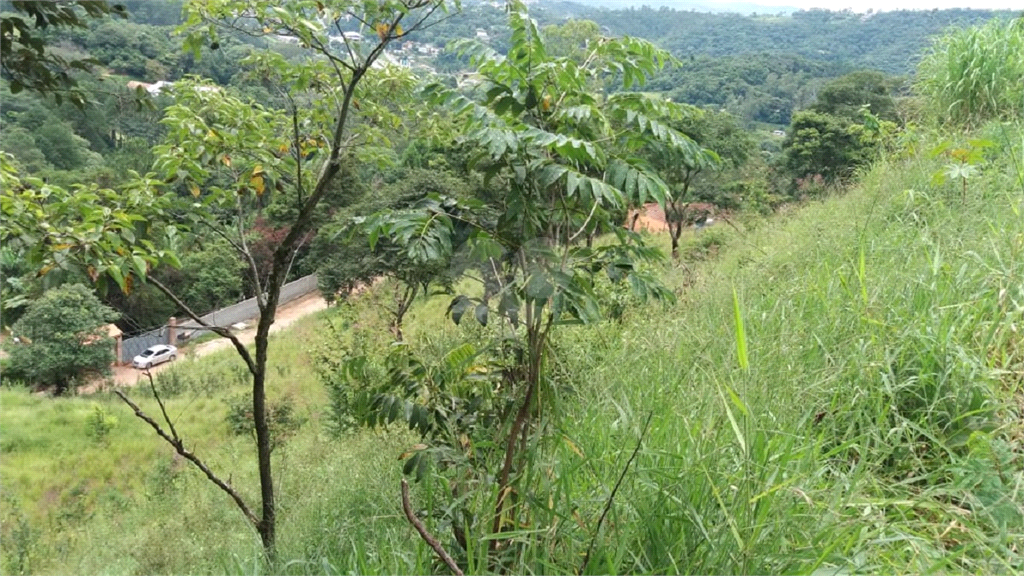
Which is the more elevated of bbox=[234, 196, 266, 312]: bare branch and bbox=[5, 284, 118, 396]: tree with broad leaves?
bbox=[234, 196, 266, 312]: bare branch

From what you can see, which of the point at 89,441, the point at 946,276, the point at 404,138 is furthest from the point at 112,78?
the point at 89,441

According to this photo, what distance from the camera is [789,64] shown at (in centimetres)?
1224

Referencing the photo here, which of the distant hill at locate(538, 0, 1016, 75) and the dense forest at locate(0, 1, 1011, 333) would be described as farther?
the distant hill at locate(538, 0, 1016, 75)

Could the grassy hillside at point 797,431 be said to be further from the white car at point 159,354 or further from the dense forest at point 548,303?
the white car at point 159,354

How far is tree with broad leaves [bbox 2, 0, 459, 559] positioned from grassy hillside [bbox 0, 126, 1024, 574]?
0.79 m

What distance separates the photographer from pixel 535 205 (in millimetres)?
1159

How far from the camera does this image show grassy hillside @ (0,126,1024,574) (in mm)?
1011

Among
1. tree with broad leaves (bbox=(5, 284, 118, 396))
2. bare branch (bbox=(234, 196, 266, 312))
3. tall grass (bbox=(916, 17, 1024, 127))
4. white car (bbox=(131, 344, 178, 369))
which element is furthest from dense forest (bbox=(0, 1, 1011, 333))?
white car (bbox=(131, 344, 178, 369))

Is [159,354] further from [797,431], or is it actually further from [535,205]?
[797,431]

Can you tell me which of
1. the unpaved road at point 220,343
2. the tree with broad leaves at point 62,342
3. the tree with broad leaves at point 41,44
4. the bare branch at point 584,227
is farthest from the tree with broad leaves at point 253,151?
the tree with broad leaves at point 62,342

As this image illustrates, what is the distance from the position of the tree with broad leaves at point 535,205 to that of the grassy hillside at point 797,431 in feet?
0.66

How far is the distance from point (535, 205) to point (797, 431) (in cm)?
75

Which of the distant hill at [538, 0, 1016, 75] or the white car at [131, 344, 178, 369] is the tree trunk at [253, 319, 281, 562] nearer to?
the distant hill at [538, 0, 1016, 75]

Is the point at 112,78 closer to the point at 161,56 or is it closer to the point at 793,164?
the point at 161,56
